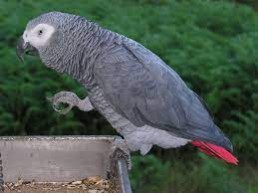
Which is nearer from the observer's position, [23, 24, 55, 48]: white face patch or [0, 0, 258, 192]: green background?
[23, 24, 55, 48]: white face patch

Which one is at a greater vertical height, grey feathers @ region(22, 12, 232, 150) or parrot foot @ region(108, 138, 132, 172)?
grey feathers @ region(22, 12, 232, 150)

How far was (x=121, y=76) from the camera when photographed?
1.47 m

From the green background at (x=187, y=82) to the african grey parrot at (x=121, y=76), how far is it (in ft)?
2.95

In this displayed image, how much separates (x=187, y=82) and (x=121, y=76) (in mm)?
1127

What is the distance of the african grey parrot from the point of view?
4.77 ft

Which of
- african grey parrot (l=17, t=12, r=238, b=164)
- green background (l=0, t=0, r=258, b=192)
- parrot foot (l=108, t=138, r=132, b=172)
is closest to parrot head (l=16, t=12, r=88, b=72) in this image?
african grey parrot (l=17, t=12, r=238, b=164)

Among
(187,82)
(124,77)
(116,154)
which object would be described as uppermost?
(124,77)

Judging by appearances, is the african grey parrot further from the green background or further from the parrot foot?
the green background

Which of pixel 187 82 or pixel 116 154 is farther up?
pixel 116 154

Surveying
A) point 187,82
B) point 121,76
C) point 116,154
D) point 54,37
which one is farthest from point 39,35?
point 187,82

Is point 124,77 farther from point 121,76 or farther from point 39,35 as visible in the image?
point 39,35

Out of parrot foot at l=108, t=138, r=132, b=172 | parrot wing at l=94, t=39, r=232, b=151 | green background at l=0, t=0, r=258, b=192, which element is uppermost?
parrot wing at l=94, t=39, r=232, b=151

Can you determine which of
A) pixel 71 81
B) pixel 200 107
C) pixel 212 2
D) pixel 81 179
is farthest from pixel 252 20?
pixel 81 179

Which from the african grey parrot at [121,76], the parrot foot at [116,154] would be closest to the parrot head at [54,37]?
the african grey parrot at [121,76]
